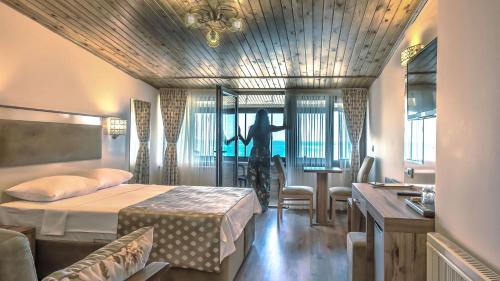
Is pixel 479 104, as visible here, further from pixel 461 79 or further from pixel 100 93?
pixel 100 93

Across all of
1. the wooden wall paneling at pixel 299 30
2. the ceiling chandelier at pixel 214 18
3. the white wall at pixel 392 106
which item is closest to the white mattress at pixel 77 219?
the ceiling chandelier at pixel 214 18

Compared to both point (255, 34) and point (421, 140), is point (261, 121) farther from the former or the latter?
point (421, 140)

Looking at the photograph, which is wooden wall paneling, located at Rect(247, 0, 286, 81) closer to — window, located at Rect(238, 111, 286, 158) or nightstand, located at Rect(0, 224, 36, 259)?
window, located at Rect(238, 111, 286, 158)

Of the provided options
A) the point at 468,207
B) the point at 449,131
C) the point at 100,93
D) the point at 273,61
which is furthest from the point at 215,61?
the point at 468,207

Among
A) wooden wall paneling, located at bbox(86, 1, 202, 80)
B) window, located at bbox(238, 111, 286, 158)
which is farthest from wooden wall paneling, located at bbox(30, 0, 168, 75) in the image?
window, located at bbox(238, 111, 286, 158)

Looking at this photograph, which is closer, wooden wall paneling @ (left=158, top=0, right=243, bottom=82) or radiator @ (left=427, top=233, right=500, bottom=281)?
radiator @ (left=427, top=233, right=500, bottom=281)

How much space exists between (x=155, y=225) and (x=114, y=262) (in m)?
1.26

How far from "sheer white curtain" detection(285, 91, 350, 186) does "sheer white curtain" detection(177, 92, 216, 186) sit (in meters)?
1.39

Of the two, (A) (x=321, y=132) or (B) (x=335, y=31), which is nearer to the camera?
(B) (x=335, y=31)

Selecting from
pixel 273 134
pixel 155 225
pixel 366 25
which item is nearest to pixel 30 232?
pixel 155 225

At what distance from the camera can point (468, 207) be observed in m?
1.40

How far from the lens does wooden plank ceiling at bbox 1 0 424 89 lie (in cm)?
292

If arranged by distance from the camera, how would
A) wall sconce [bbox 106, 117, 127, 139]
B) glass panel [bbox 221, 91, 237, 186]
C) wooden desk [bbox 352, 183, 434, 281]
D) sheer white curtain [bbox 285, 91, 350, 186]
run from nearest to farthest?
wooden desk [bbox 352, 183, 434, 281] → wall sconce [bbox 106, 117, 127, 139] → glass panel [bbox 221, 91, 237, 186] → sheer white curtain [bbox 285, 91, 350, 186]

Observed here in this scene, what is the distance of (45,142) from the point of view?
3314mm
